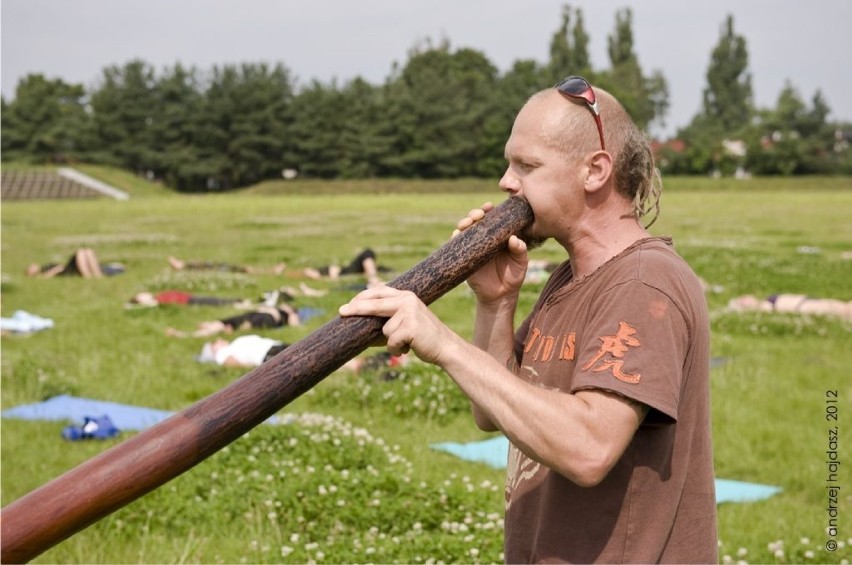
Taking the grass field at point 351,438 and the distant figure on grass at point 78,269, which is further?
the distant figure on grass at point 78,269

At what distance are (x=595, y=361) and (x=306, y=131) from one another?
310ft

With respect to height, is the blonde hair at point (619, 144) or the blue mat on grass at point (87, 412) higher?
the blonde hair at point (619, 144)

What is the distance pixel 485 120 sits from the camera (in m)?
98.4

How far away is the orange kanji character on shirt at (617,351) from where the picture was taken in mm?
2762

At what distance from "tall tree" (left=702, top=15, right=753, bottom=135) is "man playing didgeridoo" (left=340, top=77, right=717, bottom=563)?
124 m

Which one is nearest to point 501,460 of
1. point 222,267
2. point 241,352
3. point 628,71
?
point 241,352

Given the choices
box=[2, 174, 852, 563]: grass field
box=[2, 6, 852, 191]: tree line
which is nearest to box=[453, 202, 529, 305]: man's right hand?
box=[2, 174, 852, 563]: grass field

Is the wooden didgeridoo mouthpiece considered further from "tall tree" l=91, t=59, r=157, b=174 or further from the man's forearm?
"tall tree" l=91, t=59, r=157, b=174

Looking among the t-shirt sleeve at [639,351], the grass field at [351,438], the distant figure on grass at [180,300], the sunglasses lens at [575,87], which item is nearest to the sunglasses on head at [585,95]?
the sunglasses lens at [575,87]

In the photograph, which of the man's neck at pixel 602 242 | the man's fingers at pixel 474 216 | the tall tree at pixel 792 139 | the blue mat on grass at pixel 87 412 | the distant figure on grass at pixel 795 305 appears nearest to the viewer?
the man's neck at pixel 602 242

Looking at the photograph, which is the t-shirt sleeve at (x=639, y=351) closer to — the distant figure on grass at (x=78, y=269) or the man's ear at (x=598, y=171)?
the man's ear at (x=598, y=171)

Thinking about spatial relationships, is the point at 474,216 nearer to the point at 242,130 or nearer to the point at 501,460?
the point at 501,460

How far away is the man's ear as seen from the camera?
304 centimetres

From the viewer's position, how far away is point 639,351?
2787mm
